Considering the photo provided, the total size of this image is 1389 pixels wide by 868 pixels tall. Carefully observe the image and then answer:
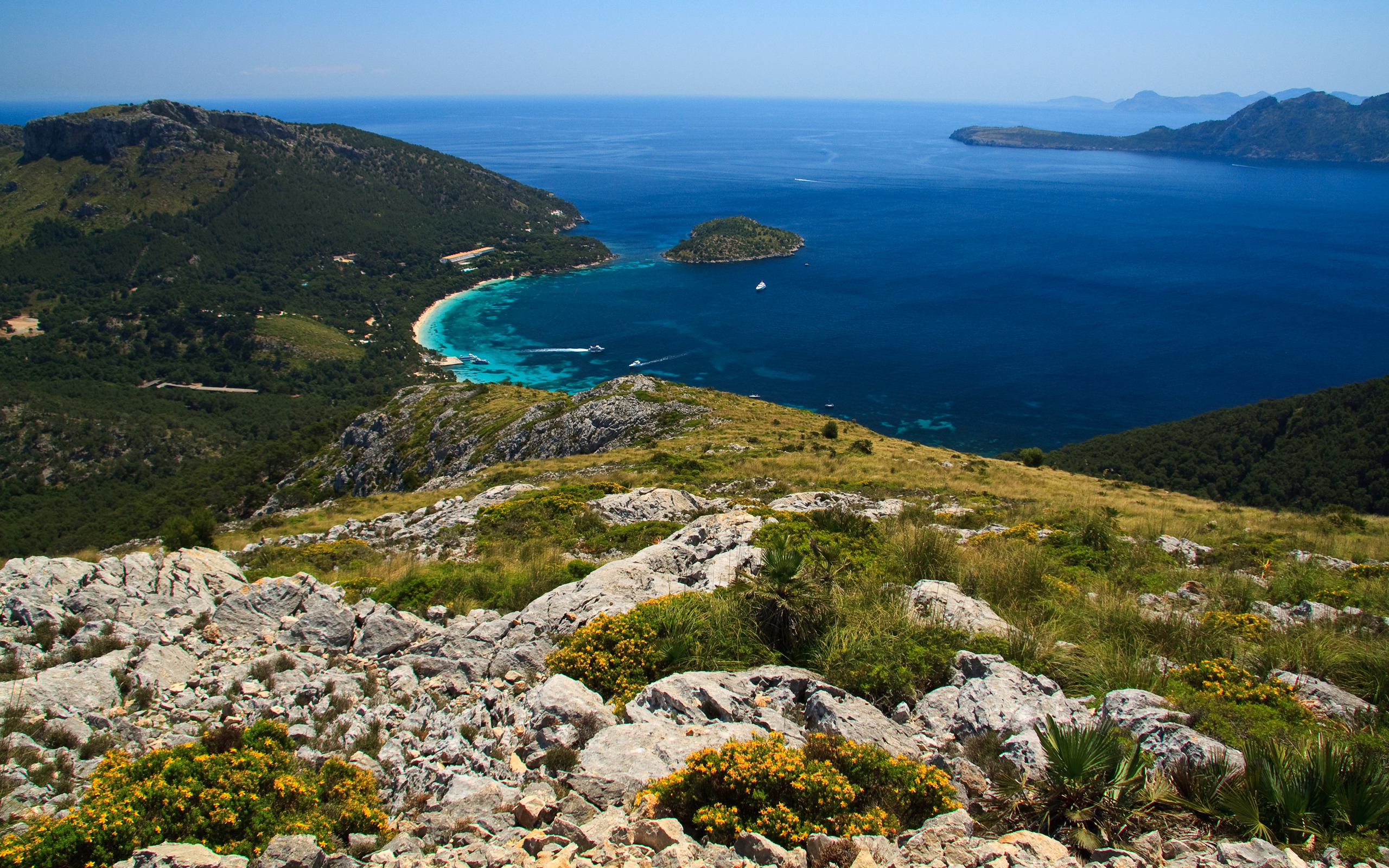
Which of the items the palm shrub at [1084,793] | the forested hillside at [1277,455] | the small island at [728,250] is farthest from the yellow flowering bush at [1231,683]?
the small island at [728,250]

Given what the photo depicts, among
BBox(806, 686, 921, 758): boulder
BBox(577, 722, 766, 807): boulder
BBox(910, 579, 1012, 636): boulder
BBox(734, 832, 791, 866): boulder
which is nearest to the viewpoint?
BBox(734, 832, 791, 866): boulder

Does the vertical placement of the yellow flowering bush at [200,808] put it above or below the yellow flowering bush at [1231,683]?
below

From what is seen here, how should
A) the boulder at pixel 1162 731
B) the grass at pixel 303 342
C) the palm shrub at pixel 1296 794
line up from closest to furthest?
1. the palm shrub at pixel 1296 794
2. the boulder at pixel 1162 731
3. the grass at pixel 303 342

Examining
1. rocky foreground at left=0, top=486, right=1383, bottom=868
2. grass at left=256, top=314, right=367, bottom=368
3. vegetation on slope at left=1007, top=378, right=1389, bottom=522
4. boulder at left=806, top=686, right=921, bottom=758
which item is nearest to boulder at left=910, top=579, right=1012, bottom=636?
rocky foreground at left=0, top=486, right=1383, bottom=868

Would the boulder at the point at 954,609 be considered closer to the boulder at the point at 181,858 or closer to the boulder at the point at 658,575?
the boulder at the point at 658,575

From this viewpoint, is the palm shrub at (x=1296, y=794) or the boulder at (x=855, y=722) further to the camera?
the boulder at (x=855, y=722)

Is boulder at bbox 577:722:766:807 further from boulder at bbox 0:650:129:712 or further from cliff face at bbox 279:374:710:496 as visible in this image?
cliff face at bbox 279:374:710:496
